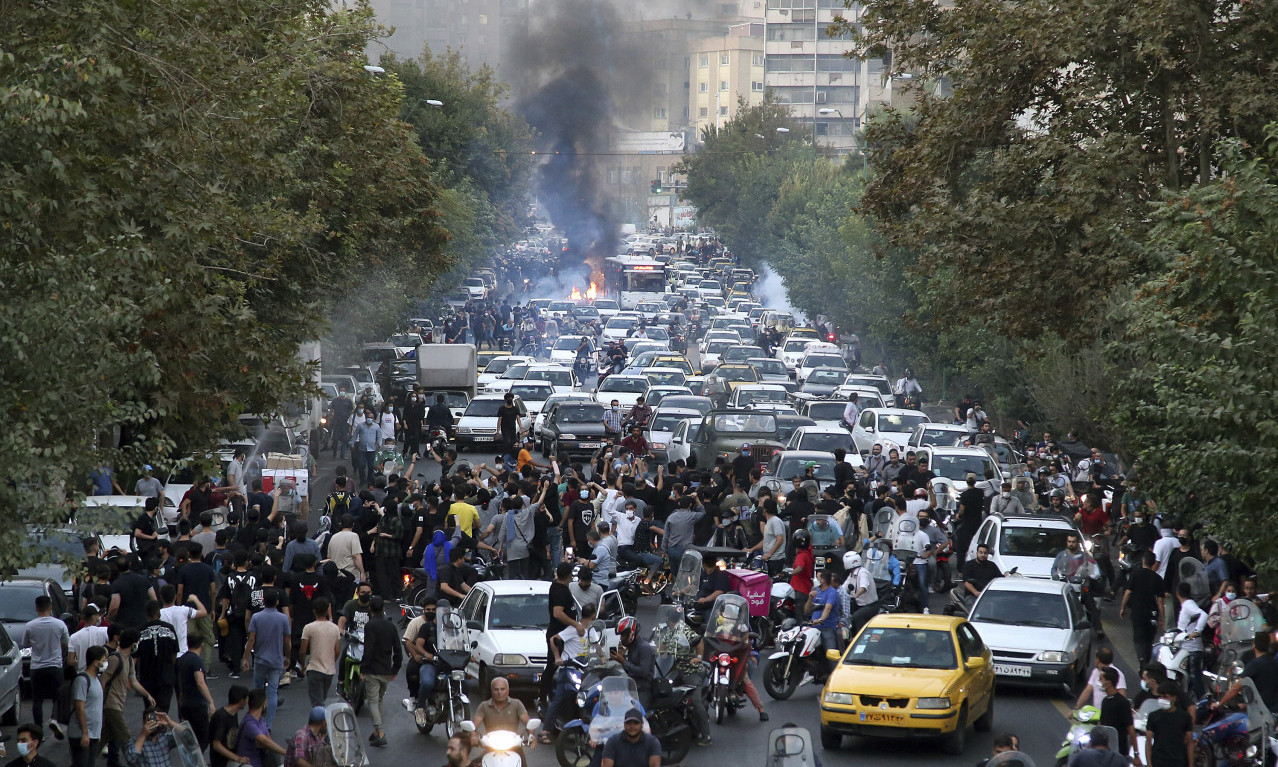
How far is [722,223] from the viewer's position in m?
108

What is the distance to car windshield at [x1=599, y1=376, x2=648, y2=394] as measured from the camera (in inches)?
1563

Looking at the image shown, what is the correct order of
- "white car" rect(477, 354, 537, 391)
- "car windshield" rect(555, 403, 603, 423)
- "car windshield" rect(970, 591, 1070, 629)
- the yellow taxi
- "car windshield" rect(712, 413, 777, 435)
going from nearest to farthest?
the yellow taxi → "car windshield" rect(970, 591, 1070, 629) → "car windshield" rect(712, 413, 777, 435) → "car windshield" rect(555, 403, 603, 423) → "white car" rect(477, 354, 537, 391)

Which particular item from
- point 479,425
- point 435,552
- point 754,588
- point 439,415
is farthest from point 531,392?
point 754,588

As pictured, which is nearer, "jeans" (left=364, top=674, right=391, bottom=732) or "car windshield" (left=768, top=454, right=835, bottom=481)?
"jeans" (left=364, top=674, right=391, bottom=732)

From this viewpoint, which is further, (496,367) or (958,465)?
(496,367)

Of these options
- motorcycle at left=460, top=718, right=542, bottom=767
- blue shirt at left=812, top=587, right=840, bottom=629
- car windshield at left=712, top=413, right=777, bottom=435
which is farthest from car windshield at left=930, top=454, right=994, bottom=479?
motorcycle at left=460, top=718, right=542, bottom=767

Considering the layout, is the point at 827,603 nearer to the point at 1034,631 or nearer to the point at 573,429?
the point at 1034,631

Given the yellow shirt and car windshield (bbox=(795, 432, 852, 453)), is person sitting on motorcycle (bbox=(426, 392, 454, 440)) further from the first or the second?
the yellow shirt

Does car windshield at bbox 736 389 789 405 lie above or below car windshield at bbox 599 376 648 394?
above

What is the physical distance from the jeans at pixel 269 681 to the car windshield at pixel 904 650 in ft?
16.7

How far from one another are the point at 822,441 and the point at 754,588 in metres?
12.3

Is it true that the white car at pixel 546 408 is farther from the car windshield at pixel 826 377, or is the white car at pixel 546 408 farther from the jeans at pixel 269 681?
the jeans at pixel 269 681

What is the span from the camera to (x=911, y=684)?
13.6m

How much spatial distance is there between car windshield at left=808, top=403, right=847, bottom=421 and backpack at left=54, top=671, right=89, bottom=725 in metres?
24.2
